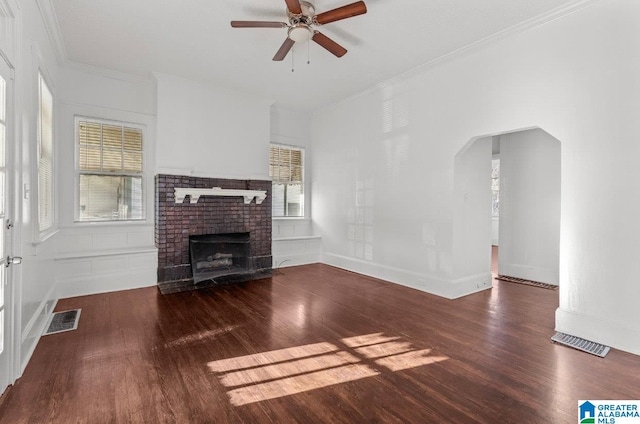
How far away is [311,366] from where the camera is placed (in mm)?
2557

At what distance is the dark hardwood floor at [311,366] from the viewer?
2.00 meters

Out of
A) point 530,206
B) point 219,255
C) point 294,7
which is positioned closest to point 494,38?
point 294,7

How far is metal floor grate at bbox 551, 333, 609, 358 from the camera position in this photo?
2779 millimetres

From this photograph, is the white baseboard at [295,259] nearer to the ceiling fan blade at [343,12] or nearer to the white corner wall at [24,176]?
the white corner wall at [24,176]

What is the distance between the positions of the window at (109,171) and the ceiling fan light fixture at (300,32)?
3.31 meters

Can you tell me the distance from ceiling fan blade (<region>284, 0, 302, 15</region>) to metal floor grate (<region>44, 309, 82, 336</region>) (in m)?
3.86

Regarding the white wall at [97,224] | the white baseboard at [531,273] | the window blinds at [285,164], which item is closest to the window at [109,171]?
the white wall at [97,224]

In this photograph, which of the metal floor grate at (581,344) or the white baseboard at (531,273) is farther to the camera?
the white baseboard at (531,273)

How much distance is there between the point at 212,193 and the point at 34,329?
2.79 meters

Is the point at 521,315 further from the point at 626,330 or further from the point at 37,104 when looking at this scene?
the point at 37,104

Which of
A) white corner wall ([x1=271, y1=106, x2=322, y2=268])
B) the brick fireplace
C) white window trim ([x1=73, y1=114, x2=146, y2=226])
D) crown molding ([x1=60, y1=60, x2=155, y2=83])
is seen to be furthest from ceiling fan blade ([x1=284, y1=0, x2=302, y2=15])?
white corner wall ([x1=271, y1=106, x2=322, y2=268])

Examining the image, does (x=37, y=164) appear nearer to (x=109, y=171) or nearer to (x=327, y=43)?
(x=109, y=171)

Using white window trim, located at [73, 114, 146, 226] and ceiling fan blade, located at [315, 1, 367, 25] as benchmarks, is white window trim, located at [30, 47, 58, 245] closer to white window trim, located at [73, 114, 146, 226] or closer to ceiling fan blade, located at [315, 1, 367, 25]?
white window trim, located at [73, 114, 146, 226]

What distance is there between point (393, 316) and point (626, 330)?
2.07 m
